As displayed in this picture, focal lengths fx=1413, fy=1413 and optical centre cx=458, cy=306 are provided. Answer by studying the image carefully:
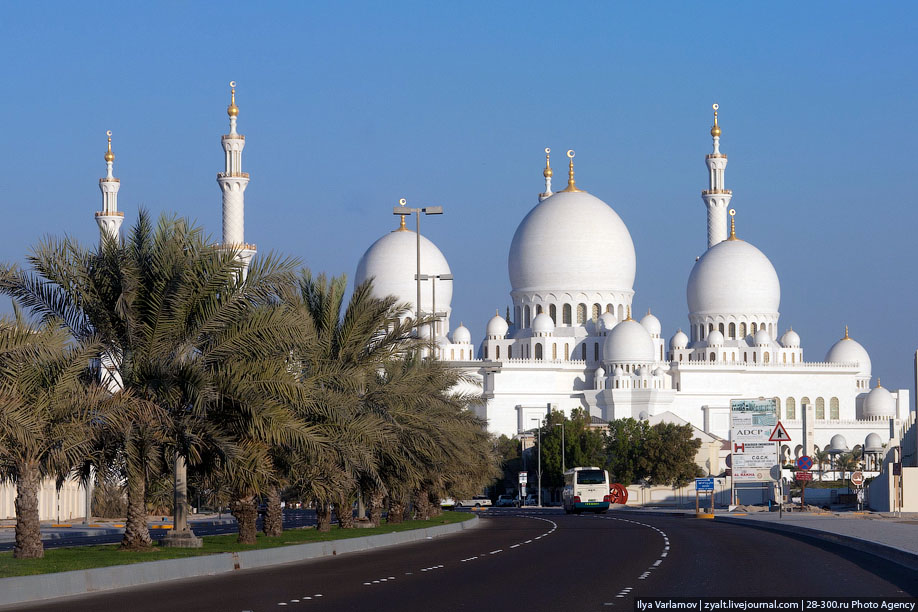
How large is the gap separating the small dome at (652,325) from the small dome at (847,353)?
18836 mm

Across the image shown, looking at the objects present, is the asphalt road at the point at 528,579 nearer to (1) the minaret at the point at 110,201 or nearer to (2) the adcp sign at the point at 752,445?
(2) the adcp sign at the point at 752,445

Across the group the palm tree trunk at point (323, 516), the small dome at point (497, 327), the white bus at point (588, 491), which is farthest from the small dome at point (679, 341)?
the palm tree trunk at point (323, 516)

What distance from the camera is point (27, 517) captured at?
63.7ft

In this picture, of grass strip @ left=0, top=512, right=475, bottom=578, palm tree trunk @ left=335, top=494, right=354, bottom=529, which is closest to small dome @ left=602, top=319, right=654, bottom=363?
palm tree trunk @ left=335, top=494, right=354, bottom=529

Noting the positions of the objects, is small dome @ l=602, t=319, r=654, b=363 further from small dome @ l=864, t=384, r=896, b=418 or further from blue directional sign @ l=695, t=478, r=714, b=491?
blue directional sign @ l=695, t=478, r=714, b=491

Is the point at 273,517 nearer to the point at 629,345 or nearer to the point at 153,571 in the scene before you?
the point at 153,571

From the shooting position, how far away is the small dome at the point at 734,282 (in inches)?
3898

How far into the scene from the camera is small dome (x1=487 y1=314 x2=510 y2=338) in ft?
329

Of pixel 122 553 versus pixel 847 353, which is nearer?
pixel 122 553

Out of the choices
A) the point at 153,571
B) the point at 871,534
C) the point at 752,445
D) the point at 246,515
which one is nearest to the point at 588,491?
the point at 752,445

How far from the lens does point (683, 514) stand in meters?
51.0

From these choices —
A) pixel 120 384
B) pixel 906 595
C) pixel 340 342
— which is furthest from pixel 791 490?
pixel 906 595

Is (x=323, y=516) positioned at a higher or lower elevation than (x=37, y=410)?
lower

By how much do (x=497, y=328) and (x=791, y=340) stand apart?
21222 millimetres
